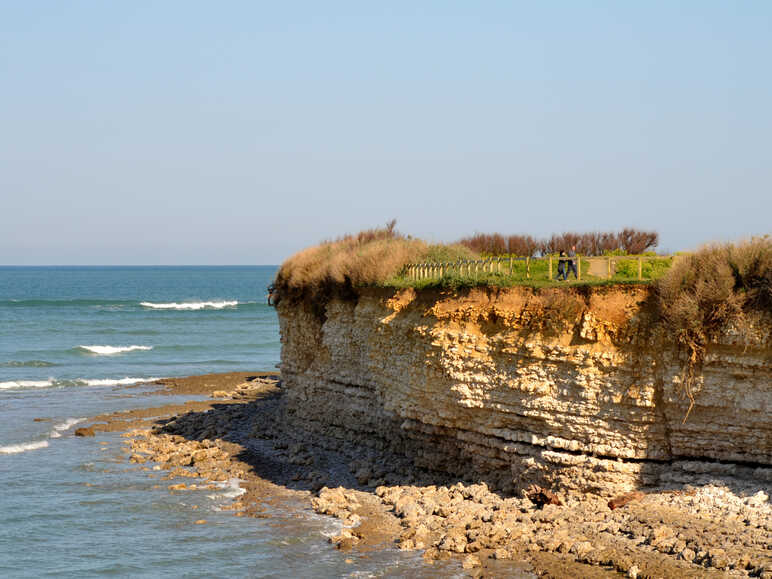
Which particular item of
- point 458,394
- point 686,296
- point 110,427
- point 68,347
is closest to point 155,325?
point 68,347

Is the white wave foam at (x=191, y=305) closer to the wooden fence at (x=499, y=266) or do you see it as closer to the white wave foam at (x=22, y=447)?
the white wave foam at (x=22, y=447)

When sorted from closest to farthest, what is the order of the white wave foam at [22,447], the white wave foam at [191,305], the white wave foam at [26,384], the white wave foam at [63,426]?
the white wave foam at [22,447] < the white wave foam at [63,426] < the white wave foam at [26,384] < the white wave foam at [191,305]

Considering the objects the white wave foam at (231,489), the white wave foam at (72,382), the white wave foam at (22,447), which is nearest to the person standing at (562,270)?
the white wave foam at (231,489)

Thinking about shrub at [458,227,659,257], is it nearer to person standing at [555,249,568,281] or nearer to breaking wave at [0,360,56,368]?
person standing at [555,249,568,281]

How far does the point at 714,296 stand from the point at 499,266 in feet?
20.1

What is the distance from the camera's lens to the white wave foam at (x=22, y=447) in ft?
92.7

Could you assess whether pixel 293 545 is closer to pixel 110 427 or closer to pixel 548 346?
pixel 548 346

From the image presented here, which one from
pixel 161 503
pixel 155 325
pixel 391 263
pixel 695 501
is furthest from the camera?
pixel 155 325

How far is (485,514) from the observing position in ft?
61.5

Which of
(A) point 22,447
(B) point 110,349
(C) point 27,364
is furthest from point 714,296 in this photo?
(B) point 110,349

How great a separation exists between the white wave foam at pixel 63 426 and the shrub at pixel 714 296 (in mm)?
23249

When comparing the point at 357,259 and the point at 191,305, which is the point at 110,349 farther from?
the point at 191,305

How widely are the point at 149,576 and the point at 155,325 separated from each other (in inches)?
2412

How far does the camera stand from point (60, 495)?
75.5 feet
